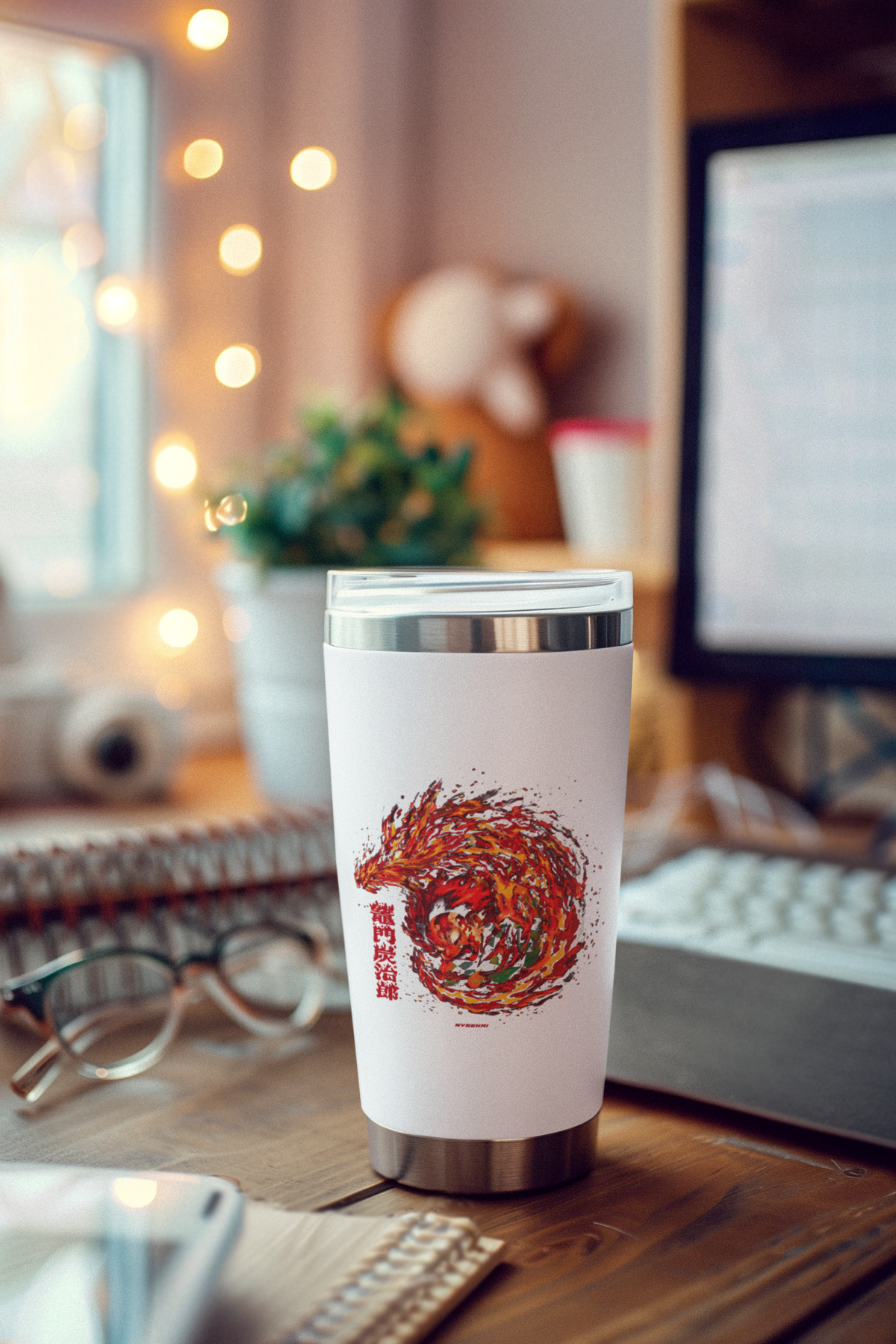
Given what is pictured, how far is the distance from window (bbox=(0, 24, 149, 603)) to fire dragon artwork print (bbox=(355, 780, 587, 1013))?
3.08 ft

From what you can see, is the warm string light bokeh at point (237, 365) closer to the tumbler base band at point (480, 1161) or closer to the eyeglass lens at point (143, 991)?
the eyeglass lens at point (143, 991)

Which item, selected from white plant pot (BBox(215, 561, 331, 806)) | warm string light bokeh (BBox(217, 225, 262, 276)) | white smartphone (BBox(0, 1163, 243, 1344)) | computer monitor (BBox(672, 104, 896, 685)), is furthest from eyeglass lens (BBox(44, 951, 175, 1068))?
warm string light bokeh (BBox(217, 225, 262, 276))

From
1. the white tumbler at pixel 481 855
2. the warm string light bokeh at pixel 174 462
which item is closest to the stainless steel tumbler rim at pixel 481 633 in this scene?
the white tumbler at pixel 481 855

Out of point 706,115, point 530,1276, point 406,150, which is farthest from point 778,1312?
point 406,150

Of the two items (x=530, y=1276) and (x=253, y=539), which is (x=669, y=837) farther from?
(x=530, y=1276)

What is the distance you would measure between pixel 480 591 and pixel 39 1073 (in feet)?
0.73

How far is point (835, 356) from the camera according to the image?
0.80 meters

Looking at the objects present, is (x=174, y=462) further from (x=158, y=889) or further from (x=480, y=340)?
(x=158, y=889)

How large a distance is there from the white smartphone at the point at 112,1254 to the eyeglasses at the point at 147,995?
0.12 metres

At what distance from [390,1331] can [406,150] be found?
1340mm

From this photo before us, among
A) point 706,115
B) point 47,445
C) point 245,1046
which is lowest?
point 245,1046

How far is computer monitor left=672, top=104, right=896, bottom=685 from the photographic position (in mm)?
782

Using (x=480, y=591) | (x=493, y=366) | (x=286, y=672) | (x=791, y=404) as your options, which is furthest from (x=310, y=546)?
(x=480, y=591)

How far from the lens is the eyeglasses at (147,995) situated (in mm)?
402
